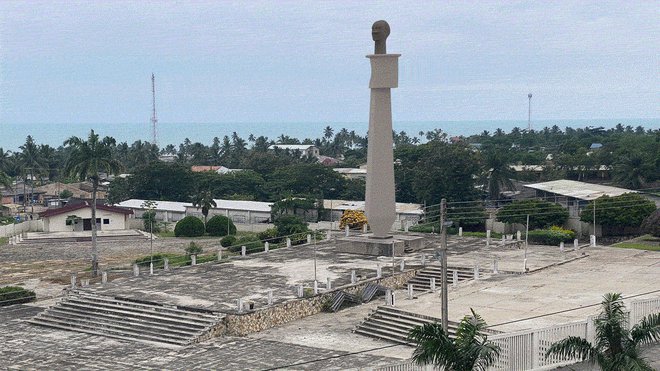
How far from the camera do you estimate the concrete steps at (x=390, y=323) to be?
1460 inches

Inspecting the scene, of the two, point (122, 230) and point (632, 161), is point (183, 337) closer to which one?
point (122, 230)

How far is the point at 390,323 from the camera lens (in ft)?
125

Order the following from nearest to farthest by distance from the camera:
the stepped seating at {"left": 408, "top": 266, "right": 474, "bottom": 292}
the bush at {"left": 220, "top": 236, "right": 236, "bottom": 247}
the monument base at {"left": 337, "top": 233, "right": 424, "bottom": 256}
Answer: the stepped seating at {"left": 408, "top": 266, "right": 474, "bottom": 292} < the monument base at {"left": 337, "top": 233, "right": 424, "bottom": 256} < the bush at {"left": 220, "top": 236, "right": 236, "bottom": 247}

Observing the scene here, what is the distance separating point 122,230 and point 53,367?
153 feet

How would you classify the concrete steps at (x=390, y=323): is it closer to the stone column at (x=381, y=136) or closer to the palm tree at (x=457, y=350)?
the palm tree at (x=457, y=350)

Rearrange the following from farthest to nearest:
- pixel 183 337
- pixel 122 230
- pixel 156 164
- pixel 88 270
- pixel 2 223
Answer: pixel 156 164
pixel 2 223
pixel 122 230
pixel 88 270
pixel 183 337

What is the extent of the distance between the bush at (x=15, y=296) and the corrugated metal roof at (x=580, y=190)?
41.1 meters

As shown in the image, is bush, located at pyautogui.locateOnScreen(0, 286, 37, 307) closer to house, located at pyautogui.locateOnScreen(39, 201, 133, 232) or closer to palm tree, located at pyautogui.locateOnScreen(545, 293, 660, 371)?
palm tree, located at pyautogui.locateOnScreen(545, 293, 660, 371)

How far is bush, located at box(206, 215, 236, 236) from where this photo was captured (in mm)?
78000

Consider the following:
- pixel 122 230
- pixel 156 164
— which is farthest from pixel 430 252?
pixel 156 164

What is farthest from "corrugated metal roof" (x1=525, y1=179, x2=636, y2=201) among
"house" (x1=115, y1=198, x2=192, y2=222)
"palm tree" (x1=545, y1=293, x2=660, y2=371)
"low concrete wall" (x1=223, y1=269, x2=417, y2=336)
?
"palm tree" (x1=545, y1=293, x2=660, y2=371)

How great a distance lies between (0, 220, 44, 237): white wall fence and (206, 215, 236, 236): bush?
13.9 metres

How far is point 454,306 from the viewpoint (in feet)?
128

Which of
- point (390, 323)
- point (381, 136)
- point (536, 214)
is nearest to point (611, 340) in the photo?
point (390, 323)
